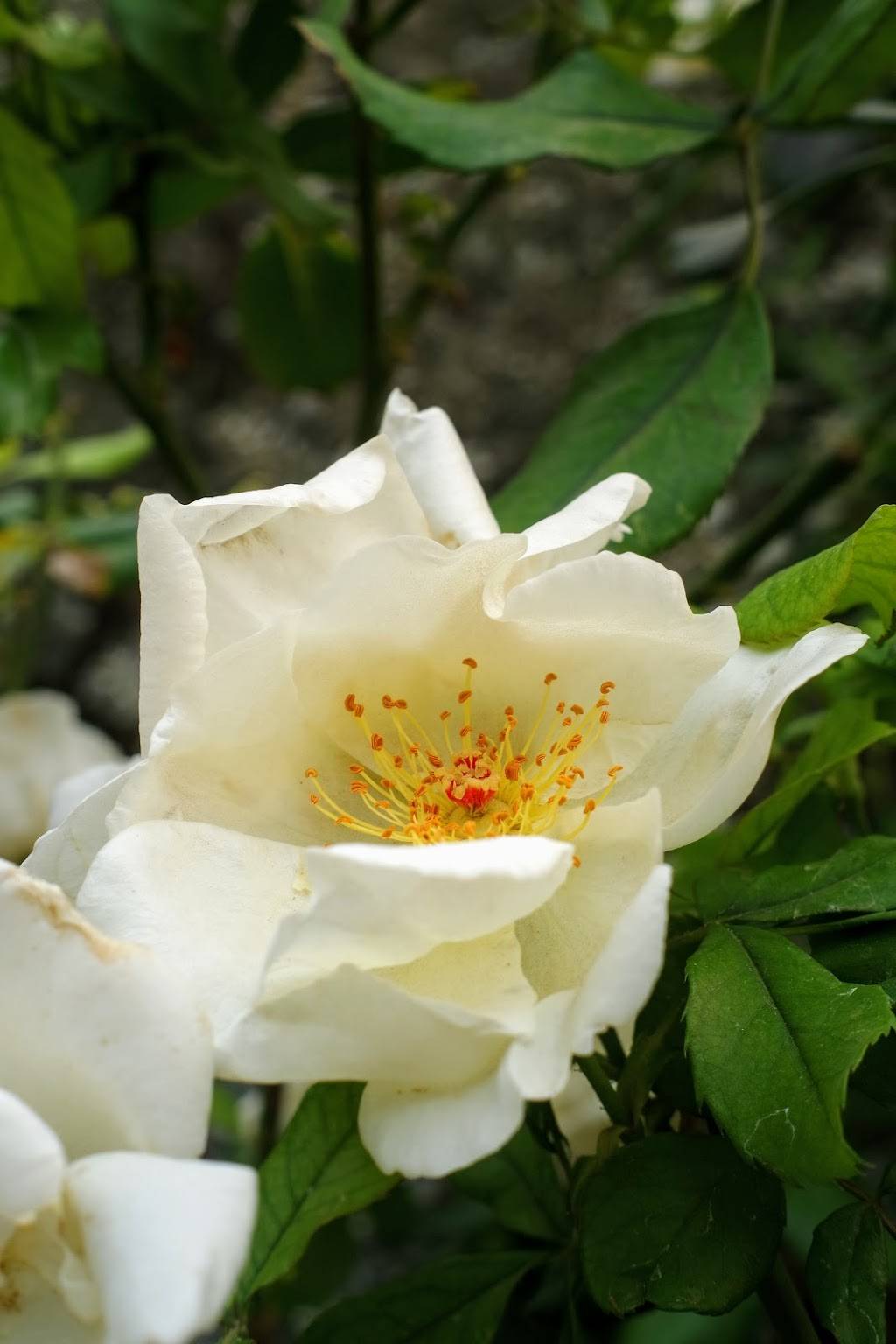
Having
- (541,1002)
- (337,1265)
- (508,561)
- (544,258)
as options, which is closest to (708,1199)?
(541,1002)

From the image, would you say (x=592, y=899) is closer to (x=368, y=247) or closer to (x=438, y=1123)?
(x=438, y=1123)

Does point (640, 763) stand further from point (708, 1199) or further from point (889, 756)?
point (889, 756)

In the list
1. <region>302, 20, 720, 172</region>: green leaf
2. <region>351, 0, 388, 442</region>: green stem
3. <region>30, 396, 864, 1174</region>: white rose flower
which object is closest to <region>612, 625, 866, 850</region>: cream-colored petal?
<region>30, 396, 864, 1174</region>: white rose flower

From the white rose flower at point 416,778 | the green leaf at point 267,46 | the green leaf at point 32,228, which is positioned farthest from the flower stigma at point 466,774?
the green leaf at point 267,46

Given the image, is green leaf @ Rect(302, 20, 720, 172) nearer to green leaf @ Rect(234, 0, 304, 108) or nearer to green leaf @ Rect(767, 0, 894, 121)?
green leaf @ Rect(767, 0, 894, 121)

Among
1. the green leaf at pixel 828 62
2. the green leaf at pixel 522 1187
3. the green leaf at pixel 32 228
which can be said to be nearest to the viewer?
the green leaf at pixel 522 1187

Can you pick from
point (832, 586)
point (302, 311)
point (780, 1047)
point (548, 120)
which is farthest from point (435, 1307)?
point (302, 311)

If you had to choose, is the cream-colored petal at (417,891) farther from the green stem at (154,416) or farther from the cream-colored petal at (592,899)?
the green stem at (154,416)
